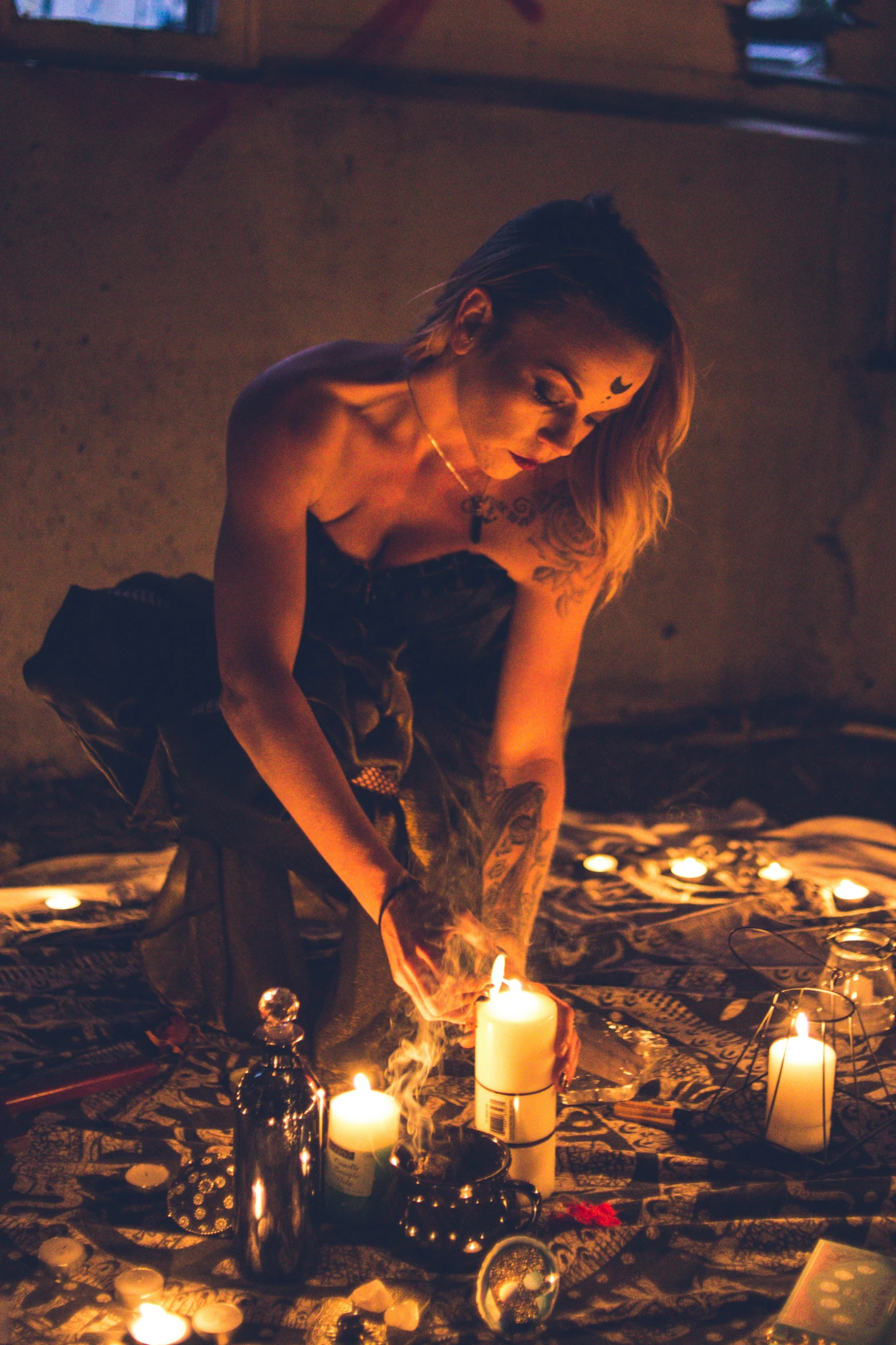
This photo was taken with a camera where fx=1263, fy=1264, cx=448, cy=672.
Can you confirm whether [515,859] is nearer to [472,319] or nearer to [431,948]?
[431,948]

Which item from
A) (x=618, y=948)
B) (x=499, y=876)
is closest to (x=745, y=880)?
(x=618, y=948)

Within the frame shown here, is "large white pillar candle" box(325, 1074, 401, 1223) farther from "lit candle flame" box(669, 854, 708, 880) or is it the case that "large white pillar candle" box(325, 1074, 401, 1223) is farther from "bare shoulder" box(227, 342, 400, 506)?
"lit candle flame" box(669, 854, 708, 880)

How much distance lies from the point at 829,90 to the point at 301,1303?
11.3ft

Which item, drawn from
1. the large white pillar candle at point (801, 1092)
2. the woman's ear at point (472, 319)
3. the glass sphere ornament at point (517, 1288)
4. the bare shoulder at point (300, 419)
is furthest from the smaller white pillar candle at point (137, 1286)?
the woman's ear at point (472, 319)

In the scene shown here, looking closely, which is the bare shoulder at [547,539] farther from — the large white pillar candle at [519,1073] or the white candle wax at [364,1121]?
the white candle wax at [364,1121]

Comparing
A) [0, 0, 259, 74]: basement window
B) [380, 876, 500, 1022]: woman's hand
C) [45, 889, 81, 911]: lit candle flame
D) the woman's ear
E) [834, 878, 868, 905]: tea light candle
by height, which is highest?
[0, 0, 259, 74]: basement window

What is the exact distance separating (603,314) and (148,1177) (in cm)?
123

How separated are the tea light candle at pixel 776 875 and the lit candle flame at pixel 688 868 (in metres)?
0.12

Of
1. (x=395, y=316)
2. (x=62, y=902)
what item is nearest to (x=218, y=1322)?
(x=62, y=902)

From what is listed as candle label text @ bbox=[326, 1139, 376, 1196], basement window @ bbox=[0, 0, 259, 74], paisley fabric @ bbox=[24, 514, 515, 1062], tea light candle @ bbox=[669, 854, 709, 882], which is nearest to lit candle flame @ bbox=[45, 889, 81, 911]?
paisley fabric @ bbox=[24, 514, 515, 1062]

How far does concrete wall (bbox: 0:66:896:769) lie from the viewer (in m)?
2.98

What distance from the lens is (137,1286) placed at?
1.39 metres

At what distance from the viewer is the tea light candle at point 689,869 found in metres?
2.67

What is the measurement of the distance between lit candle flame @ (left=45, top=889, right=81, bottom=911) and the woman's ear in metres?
1.34
